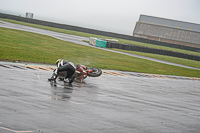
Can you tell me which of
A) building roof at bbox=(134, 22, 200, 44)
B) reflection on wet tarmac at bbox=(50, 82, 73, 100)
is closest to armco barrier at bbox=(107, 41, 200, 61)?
reflection on wet tarmac at bbox=(50, 82, 73, 100)

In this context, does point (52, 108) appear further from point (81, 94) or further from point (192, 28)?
point (192, 28)

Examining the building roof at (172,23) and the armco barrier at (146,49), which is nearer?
the armco barrier at (146,49)

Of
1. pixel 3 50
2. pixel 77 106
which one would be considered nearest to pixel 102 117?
pixel 77 106

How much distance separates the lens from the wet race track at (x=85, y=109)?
7723mm

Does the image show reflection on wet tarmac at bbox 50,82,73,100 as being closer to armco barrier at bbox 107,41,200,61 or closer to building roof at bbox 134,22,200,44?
armco barrier at bbox 107,41,200,61

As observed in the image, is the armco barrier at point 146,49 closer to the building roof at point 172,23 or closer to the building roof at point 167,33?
the building roof at point 167,33

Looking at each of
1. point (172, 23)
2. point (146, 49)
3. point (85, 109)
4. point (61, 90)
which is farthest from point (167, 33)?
point (85, 109)

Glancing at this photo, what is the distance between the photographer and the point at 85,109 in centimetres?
973

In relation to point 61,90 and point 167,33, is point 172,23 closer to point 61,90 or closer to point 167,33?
point 167,33

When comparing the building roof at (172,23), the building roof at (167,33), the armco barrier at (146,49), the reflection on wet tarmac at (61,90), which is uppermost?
the building roof at (172,23)

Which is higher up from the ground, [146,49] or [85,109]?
[85,109]

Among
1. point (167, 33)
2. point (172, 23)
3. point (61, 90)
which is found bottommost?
point (61, 90)

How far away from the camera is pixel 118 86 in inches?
631

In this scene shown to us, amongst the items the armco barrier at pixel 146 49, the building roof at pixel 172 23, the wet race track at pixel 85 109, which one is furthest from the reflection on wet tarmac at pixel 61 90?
the building roof at pixel 172 23
